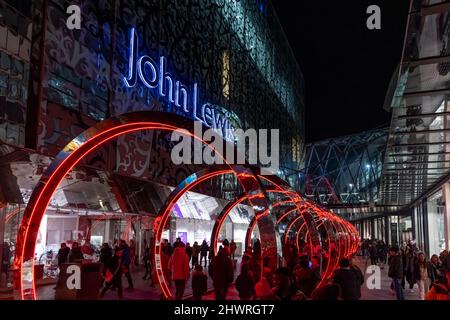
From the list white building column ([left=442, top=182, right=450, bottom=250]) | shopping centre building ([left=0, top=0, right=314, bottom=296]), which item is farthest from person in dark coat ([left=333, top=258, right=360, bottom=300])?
white building column ([left=442, top=182, right=450, bottom=250])

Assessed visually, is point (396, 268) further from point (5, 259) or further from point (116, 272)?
point (5, 259)

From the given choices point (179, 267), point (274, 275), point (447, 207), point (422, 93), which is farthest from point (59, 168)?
point (447, 207)

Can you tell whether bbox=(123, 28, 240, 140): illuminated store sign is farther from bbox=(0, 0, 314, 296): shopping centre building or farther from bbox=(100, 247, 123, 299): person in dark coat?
bbox=(100, 247, 123, 299): person in dark coat

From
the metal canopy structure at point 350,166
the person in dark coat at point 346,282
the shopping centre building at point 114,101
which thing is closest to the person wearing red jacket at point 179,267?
the shopping centre building at point 114,101

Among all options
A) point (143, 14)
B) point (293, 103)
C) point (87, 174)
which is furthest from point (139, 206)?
point (293, 103)

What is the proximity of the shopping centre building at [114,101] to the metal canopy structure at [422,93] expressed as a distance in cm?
373

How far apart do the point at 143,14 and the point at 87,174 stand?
7.55m

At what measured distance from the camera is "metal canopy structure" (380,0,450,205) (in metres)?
7.08

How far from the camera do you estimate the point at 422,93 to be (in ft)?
30.2

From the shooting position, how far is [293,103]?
227ft

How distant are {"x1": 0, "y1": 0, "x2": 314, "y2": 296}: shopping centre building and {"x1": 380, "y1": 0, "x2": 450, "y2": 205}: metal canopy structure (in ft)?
12.2

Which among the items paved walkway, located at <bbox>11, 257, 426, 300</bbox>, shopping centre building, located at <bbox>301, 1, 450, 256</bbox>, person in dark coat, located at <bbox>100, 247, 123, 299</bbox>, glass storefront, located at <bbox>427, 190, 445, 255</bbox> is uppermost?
shopping centre building, located at <bbox>301, 1, 450, 256</bbox>

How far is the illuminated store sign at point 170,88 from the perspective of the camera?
67.1 ft
